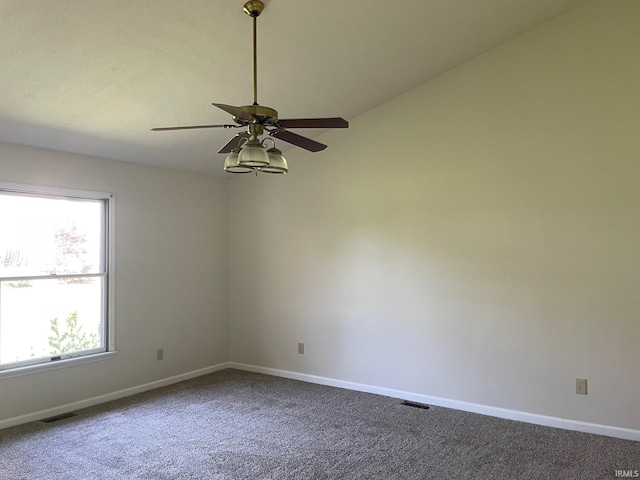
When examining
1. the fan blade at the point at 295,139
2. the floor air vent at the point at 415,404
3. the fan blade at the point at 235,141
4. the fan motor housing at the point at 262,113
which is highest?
the fan motor housing at the point at 262,113

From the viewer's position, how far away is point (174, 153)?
483 centimetres

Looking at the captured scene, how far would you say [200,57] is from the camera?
3.26m

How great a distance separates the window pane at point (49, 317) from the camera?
12.9ft

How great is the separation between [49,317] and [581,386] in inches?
176

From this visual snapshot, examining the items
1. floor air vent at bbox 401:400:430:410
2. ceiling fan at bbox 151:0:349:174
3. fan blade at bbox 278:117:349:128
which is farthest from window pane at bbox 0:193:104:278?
floor air vent at bbox 401:400:430:410

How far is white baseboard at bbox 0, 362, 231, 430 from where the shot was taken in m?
3.90

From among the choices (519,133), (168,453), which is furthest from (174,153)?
(519,133)

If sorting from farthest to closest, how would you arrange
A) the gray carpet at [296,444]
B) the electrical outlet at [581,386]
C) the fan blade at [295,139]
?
the electrical outlet at [581,386], the gray carpet at [296,444], the fan blade at [295,139]

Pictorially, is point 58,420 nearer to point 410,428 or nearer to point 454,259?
point 410,428

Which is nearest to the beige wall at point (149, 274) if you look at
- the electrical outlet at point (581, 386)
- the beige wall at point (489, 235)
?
the beige wall at point (489, 235)

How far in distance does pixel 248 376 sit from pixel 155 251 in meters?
1.75

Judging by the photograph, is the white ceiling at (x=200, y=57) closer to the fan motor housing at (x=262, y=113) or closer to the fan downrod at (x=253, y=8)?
the fan downrod at (x=253, y=8)

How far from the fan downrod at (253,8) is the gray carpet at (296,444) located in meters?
2.86

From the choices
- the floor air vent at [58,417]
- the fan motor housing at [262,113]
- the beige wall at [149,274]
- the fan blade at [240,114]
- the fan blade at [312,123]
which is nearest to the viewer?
the fan blade at [240,114]
